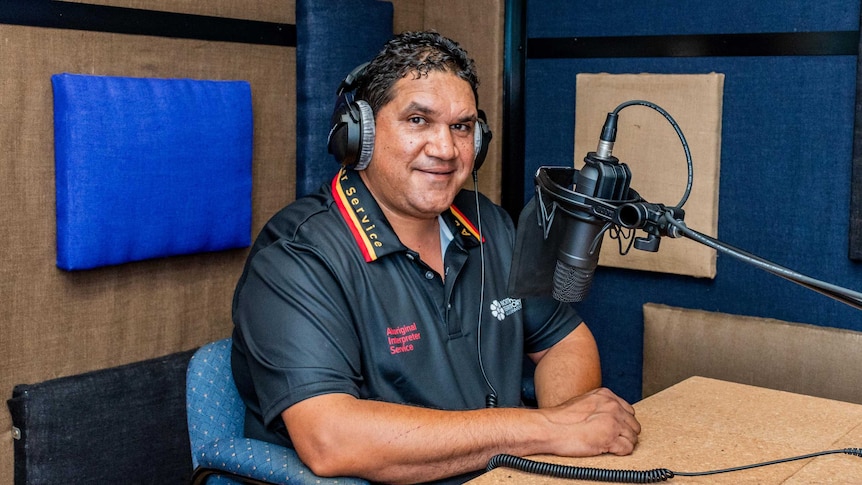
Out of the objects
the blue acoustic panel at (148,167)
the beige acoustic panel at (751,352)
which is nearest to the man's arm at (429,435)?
the blue acoustic panel at (148,167)

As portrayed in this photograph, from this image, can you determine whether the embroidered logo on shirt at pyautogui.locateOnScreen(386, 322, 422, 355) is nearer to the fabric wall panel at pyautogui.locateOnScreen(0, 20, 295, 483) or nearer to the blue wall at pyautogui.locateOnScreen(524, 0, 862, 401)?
the fabric wall panel at pyautogui.locateOnScreen(0, 20, 295, 483)

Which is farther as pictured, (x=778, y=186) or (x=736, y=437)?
(x=778, y=186)

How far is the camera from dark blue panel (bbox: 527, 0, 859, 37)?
2562mm

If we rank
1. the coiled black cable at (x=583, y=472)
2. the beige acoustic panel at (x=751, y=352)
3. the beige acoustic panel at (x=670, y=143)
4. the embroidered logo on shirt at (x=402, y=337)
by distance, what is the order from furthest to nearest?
the beige acoustic panel at (x=670, y=143) < the beige acoustic panel at (x=751, y=352) < the embroidered logo on shirt at (x=402, y=337) < the coiled black cable at (x=583, y=472)

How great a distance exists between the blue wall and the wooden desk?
72cm

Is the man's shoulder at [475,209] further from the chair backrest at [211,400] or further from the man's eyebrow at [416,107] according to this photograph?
the chair backrest at [211,400]

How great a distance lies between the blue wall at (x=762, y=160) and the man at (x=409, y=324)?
0.78m

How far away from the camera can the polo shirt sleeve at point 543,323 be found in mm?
2189

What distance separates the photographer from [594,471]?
152 cm

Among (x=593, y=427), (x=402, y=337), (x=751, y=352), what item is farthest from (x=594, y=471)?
(x=751, y=352)

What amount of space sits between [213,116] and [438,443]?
1247 millimetres

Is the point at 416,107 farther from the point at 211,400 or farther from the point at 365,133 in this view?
the point at 211,400

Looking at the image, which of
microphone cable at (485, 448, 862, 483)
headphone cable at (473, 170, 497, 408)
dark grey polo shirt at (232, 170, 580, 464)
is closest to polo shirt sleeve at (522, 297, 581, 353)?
dark grey polo shirt at (232, 170, 580, 464)

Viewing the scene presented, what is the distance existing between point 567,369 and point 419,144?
2.03ft
